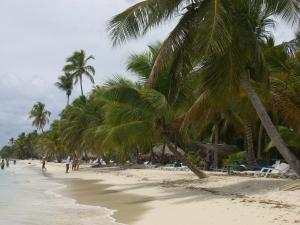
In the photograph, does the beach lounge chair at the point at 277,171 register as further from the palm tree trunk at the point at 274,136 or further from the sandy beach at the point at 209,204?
the palm tree trunk at the point at 274,136

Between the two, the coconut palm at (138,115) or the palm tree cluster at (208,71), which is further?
the coconut palm at (138,115)

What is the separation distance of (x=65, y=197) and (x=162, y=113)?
5068 millimetres

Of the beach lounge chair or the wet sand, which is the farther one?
the beach lounge chair

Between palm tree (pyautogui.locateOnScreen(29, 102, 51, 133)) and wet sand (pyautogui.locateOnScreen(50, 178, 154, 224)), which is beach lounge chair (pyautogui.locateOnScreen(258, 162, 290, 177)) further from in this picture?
palm tree (pyautogui.locateOnScreen(29, 102, 51, 133))

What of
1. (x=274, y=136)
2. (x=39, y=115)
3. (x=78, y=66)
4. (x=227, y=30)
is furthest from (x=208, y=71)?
(x=39, y=115)

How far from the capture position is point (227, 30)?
1191 centimetres

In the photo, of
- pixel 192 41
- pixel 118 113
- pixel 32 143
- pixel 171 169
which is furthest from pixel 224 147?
pixel 32 143

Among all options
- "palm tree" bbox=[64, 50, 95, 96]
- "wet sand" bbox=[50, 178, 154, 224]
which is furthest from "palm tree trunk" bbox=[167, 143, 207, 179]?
"palm tree" bbox=[64, 50, 95, 96]

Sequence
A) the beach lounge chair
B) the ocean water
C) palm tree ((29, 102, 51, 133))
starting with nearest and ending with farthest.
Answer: the ocean water, the beach lounge chair, palm tree ((29, 102, 51, 133))

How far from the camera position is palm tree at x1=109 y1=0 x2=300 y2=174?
12.4m

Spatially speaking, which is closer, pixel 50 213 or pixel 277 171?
pixel 50 213

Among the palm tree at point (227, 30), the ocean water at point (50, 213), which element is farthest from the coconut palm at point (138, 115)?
the palm tree at point (227, 30)

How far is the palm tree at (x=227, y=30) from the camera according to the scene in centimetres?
1236

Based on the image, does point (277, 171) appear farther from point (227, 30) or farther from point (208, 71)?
point (227, 30)
